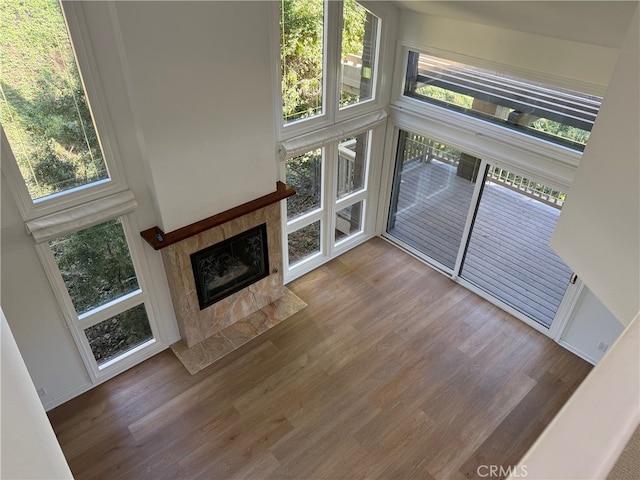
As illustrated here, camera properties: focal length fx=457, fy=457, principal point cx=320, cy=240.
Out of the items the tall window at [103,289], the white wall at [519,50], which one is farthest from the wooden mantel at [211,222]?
the white wall at [519,50]

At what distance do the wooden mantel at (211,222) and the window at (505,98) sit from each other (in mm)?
2085

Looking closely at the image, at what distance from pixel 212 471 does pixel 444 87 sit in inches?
183

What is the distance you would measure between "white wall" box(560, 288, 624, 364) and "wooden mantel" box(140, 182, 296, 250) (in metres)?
3.30

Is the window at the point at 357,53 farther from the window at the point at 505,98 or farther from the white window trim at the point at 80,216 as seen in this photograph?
the white window trim at the point at 80,216

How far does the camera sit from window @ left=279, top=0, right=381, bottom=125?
4492 millimetres

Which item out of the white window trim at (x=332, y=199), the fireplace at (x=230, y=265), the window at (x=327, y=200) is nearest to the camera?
the fireplace at (x=230, y=265)

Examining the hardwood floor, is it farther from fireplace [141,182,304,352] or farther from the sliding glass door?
the sliding glass door

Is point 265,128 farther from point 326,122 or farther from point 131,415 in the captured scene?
point 131,415

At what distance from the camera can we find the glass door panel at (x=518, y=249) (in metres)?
5.66

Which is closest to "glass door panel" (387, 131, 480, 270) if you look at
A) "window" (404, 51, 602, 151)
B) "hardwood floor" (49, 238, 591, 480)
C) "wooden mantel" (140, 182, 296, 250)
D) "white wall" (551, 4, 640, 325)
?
"window" (404, 51, 602, 151)

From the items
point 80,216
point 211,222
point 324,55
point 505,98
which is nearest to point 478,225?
point 505,98

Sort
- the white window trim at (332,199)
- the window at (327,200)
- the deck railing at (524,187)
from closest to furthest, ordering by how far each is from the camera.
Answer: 1. the white window trim at (332,199)
2. the window at (327,200)
3. the deck railing at (524,187)

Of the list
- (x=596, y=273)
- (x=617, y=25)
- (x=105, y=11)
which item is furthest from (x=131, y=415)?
(x=617, y=25)

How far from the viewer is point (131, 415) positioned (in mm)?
4395
